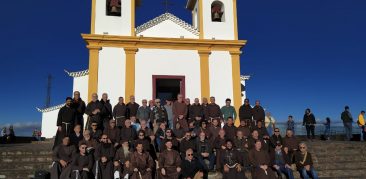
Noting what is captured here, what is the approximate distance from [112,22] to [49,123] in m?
12.1

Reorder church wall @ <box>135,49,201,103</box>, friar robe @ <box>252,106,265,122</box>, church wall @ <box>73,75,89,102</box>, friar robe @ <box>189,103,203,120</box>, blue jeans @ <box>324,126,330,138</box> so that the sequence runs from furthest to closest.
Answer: church wall @ <box>73,75,89,102</box> → blue jeans @ <box>324,126,330,138</box> → church wall @ <box>135,49,201,103</box> → friar robe @ <box>252,106,265,122</box> → friar robe @ <box>189,103,203,120</box>

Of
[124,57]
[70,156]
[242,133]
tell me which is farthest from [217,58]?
[70,156]

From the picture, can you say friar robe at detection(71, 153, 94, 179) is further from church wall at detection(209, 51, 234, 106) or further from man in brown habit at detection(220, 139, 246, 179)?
church wall at detection(209, 51, 234, 106)

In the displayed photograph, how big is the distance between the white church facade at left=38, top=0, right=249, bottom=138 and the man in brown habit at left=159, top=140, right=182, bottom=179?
16.6 feet

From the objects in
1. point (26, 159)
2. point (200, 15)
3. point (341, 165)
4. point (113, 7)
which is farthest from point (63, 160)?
point (200, 15)

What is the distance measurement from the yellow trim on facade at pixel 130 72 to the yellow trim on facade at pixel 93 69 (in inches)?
45.1

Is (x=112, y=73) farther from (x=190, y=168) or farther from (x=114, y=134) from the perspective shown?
(x=190, y=168)

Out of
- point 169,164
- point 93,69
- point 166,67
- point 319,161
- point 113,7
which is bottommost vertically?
point 319,161

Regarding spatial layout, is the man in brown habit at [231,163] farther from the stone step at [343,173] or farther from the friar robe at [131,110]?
the friar robe at [131,110]

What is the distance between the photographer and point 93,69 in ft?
40.1

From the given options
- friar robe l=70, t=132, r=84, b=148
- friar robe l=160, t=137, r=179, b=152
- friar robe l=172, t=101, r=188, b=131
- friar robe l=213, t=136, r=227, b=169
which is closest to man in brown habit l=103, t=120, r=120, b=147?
friar robe l=70, t=132, r=84, b=148

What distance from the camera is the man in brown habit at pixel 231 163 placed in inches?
309

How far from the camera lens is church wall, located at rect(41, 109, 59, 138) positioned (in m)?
21.5

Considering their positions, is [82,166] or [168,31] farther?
[168,31]
